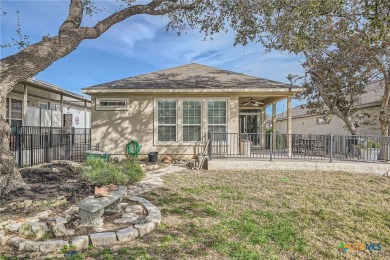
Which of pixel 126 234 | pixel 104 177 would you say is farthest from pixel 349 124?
pixel 126 234

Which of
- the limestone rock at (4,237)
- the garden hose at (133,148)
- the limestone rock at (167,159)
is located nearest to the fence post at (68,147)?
the garden hose at (133,148)

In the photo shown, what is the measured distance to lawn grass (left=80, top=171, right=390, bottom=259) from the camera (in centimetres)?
332

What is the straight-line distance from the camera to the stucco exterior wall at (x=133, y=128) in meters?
11.2

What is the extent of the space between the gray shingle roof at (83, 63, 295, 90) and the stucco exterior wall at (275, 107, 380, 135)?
6265mm

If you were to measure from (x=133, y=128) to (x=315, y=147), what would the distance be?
7.43 m

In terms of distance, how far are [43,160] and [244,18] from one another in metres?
8.89

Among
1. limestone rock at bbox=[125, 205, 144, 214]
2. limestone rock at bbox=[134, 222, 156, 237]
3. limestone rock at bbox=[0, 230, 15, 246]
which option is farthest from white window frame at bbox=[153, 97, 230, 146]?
limestone rock at bbox=[0, 230, 15, 246]

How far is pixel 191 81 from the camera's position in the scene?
38.0 feet

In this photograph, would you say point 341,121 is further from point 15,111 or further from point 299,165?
point 15,111

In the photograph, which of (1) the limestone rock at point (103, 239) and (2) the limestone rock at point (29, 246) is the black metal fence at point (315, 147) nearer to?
(1) the limestone rock at point (103, 239)

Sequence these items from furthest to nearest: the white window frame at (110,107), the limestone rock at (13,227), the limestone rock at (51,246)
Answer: the white window frame at (110,107) → the limestone rock at (13,227) → the limestone rock at (51,246)

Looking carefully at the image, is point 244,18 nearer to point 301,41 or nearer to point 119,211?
point 301,41

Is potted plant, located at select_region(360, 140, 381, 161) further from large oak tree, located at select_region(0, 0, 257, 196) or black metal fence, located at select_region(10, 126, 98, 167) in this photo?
black metal fence, located at select_region(10, 126, 98, 167)

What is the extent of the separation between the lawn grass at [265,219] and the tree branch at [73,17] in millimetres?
4509
